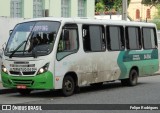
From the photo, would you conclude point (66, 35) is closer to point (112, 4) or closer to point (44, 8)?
point (44, 8)

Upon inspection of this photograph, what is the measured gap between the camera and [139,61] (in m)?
20.5

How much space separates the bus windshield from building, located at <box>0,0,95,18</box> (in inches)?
353

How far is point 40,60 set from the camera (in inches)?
614

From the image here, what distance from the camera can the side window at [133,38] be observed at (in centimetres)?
1989

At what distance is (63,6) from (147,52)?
12183mm

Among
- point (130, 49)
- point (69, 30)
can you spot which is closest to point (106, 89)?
point (130, 49)

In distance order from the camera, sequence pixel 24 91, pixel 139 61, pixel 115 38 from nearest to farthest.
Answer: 1. pixel 24 91
2. pixel 115 38
3. pixel 139 61

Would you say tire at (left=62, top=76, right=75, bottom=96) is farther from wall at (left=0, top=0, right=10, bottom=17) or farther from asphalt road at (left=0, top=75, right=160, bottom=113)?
wall at (left=0, top=0, right=10, bottom=17)

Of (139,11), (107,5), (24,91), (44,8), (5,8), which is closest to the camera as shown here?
(24,91)

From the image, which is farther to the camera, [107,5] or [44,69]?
[107,5]

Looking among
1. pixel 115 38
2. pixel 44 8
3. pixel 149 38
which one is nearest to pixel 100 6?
pixel 44 8

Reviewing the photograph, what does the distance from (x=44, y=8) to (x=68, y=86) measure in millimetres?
14738

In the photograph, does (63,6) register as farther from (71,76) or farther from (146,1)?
(146,1)

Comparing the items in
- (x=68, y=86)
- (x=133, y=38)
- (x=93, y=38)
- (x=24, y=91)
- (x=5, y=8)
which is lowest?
(x=24, y=91)
